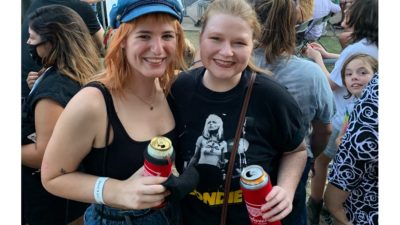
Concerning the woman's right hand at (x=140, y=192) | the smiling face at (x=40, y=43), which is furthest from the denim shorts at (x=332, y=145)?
the smiling face at (x=40, y=43)

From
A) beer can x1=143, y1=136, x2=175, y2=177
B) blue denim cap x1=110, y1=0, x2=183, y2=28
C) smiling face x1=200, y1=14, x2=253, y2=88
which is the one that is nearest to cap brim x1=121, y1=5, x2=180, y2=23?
blue denim cap x1=110, y1=0, x2=183, y2=28

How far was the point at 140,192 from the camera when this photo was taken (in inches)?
56.2

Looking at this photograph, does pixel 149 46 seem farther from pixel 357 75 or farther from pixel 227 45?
pixel 357 75

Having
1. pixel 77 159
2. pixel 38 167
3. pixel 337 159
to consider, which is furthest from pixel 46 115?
pixel 337 159

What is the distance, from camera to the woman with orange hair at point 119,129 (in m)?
1.50

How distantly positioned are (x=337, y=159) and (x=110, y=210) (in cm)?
105

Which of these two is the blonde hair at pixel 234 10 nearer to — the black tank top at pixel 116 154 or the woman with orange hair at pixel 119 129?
the woman with orange hair at pixel 119 129

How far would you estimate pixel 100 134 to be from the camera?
1.55 m

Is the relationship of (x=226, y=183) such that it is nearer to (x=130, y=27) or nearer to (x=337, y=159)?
(x=337, y=159)

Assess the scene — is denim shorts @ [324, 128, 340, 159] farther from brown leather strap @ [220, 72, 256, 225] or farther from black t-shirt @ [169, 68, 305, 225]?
brown leather strap @ [220, 72, 256, 225]

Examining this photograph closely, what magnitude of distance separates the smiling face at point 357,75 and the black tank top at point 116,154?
74.3 inches

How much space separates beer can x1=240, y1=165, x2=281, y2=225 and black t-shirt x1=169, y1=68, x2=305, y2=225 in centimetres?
25

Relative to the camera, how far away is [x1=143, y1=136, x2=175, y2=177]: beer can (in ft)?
4.50

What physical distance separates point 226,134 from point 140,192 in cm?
46
